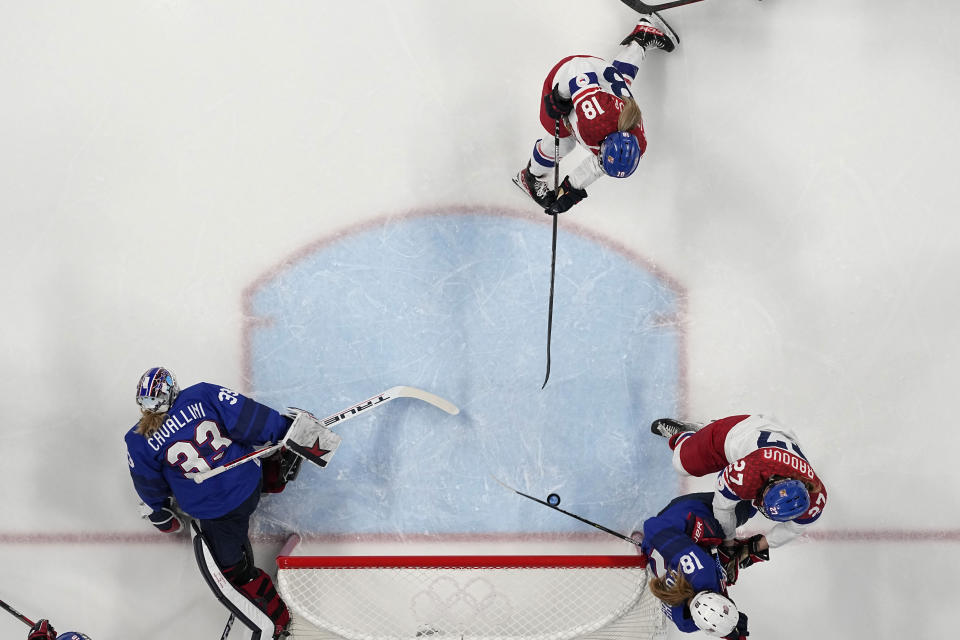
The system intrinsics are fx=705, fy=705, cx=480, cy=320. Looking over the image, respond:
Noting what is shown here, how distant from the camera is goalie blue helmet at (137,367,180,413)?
2.91 metres

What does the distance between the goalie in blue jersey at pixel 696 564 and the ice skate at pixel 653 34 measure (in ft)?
7.15

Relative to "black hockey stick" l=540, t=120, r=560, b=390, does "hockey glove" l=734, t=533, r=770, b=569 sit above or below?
below

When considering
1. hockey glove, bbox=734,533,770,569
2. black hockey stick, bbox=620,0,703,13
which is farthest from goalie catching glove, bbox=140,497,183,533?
black hockey stick, bbox=620,0,703,13

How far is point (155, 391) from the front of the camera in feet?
9.56

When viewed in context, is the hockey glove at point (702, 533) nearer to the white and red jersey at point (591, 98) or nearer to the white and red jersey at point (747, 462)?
the white and red jersey at point (747, 462)

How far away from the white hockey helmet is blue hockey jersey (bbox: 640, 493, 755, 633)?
76 mm

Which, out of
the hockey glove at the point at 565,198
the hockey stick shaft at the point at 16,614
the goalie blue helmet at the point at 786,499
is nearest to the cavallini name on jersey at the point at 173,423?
the hockey stick shaft at the point at 16,614

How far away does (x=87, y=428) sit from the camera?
3615 millimetres

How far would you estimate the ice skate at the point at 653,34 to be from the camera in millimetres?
3430

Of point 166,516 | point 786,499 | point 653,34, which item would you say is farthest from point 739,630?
point 653,34

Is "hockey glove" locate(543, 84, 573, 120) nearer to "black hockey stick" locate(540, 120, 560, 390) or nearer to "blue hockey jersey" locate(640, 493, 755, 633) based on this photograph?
"black hockey stick" locate(540, 120, 560, 390)

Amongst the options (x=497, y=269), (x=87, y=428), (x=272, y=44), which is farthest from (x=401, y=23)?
(x=87, y=428)

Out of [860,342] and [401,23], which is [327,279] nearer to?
[401,23]

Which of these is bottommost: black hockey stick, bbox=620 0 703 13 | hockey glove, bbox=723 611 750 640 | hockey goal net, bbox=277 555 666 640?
hockey goal net, bbox=277 555 666 640
